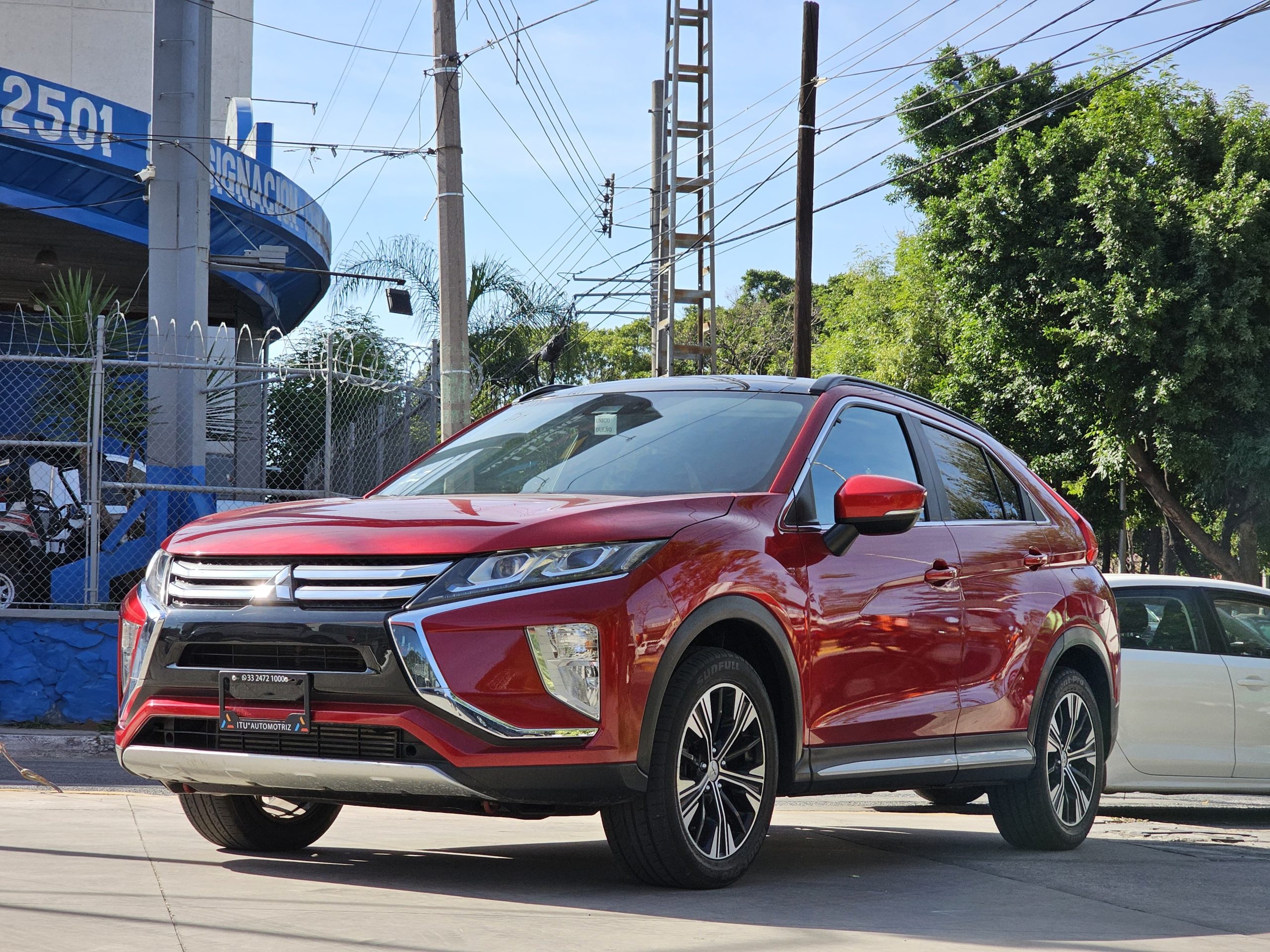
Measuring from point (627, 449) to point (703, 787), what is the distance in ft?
4.61

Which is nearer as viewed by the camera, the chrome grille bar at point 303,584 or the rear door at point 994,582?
the chrome grille bar at point 303,584

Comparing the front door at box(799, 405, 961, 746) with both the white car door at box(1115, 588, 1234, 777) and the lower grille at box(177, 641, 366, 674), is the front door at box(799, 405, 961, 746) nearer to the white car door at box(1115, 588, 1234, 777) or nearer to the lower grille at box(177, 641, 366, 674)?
the lower grille at box(177, 641, 366, 674)

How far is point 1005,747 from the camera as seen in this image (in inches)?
248

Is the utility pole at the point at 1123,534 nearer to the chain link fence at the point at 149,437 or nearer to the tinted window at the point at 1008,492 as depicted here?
the chain link fence at the point at 149,437

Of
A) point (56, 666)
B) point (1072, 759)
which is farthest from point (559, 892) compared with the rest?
point (56, 666)

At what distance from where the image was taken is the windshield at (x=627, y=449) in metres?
5.49

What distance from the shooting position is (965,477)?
21.7 ft

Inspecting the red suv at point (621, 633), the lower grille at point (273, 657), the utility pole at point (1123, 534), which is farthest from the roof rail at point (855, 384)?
the utility pole at point (1123, 534)

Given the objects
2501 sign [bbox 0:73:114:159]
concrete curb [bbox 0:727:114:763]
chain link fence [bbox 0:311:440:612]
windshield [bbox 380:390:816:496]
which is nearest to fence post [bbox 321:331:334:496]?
chain link fence [bbox 0:311:440:612]

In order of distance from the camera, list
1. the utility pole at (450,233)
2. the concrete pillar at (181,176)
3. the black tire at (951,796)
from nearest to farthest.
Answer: the black tire at (951,796)
the utility pole at (450,233)
the concrete pillar at (181,176)

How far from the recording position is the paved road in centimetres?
420

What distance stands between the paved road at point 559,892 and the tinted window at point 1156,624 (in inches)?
78.5

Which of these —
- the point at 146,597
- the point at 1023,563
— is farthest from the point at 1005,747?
the point at 146,597

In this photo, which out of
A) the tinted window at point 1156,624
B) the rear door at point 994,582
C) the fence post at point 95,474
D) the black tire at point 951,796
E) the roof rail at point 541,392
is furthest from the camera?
the fence post at point 95,474
